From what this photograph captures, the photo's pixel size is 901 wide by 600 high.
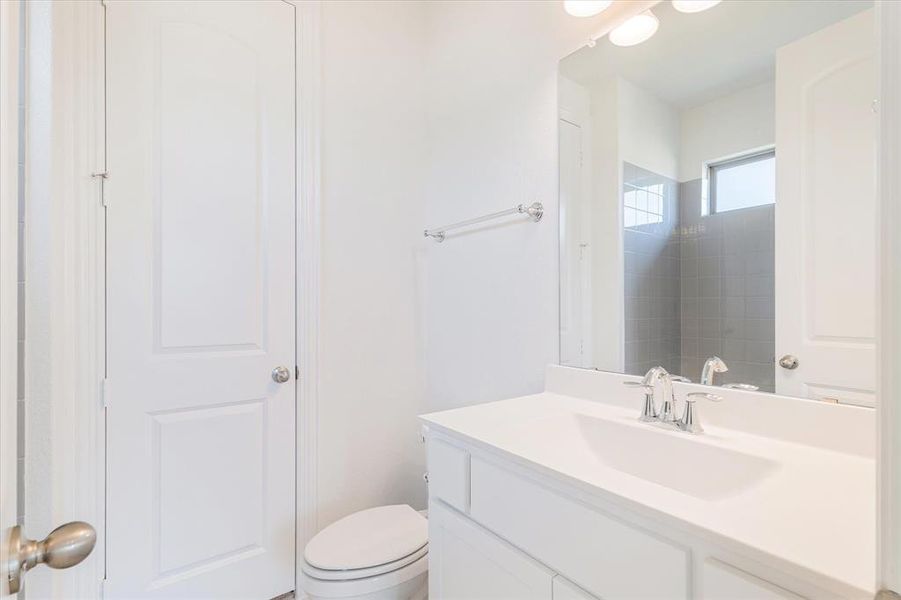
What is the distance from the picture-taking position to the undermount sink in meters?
0.85

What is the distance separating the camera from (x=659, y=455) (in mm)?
974

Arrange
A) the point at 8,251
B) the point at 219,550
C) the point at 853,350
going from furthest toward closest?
the point at 219,550 → the point at 853,350 → the point at 8,251

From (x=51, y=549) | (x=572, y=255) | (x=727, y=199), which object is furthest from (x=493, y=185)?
(x=51, y=549)

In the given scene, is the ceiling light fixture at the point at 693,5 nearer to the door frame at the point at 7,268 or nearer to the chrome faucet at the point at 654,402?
the chrome faucet at the point at 654,402

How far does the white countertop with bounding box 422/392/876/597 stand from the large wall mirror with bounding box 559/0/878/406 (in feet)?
0.56

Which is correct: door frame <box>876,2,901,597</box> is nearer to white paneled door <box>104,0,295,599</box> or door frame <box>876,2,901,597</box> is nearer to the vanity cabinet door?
the vanity cabinet door

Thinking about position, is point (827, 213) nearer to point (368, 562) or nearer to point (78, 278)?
point (368, 562)

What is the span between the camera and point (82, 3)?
4.21ft

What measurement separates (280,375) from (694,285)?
138 cm

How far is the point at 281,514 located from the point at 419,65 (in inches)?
77.9

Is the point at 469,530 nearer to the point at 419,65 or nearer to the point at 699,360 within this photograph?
the point at 699,360

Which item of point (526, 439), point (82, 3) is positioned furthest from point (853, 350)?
point (82, 3)

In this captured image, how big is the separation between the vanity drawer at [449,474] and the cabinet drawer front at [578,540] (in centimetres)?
3

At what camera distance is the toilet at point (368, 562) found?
1224mm
